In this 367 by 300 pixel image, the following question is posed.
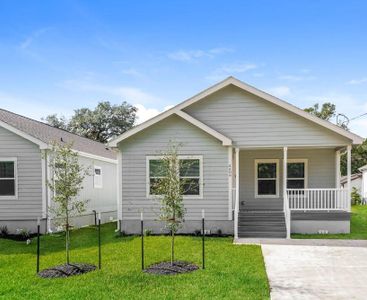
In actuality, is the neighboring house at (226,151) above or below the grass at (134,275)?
above

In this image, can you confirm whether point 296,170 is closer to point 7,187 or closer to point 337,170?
point 337,170

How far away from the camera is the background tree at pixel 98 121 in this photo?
1772 inches

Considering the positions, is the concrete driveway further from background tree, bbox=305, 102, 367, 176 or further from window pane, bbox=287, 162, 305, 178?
background tree, bbox=305, 102, 367, 176

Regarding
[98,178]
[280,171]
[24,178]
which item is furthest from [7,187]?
[280,171]

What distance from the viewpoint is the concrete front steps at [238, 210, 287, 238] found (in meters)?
12.8

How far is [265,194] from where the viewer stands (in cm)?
1521

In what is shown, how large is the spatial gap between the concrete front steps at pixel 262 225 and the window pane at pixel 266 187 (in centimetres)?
117

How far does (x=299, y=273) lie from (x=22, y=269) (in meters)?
6.35

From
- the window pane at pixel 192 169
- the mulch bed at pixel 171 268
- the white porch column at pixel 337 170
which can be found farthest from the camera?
the white porch column at pixel 337 170

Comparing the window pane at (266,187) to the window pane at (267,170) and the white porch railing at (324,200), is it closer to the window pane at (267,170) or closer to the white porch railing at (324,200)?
the window pane at (267,170)

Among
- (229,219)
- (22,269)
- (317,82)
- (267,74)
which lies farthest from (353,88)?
(22,269)

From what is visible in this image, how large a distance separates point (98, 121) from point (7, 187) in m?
32.1

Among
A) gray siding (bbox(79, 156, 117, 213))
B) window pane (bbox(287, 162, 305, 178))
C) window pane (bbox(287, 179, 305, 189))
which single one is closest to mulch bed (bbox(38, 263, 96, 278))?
gray siding (bbox(79, 156, 117, 213))

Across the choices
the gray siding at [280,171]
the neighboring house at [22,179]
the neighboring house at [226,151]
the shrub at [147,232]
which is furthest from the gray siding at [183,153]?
the neighboring house at [22,179]
